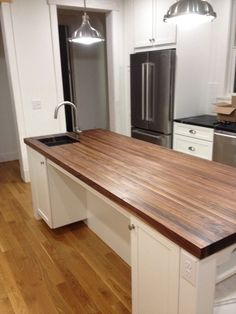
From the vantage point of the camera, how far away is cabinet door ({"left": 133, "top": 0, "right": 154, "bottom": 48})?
3.90 meters

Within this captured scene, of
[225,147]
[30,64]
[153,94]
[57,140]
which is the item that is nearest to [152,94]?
[153,94]

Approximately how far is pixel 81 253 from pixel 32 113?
2.27 m

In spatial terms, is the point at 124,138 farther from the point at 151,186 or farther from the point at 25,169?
the point at 25,169

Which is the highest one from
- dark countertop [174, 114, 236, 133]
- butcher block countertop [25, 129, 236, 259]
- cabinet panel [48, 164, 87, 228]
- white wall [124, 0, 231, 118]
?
white wall [124, 0, 231, 118]

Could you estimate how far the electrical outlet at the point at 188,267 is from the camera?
3.40ft

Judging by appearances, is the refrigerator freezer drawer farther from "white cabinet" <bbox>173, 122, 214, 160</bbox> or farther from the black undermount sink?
the black undermount sink

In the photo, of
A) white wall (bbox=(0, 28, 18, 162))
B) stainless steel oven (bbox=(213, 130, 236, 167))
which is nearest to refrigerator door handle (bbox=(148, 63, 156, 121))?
stainless steel oven (bbox=(213, 130, 236, 167))

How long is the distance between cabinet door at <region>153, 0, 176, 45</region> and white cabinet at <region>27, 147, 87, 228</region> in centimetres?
224

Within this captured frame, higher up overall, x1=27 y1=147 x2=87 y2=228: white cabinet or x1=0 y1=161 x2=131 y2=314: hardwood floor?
x1=27 y1=147 x2=87 y2=228: white cabinet

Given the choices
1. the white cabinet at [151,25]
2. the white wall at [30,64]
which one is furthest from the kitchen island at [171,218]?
the white cabinet at [151,25]

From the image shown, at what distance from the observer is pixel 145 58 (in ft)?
12.6

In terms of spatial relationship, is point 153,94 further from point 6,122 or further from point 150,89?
point 6,122

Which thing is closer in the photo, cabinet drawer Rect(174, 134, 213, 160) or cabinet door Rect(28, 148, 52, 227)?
cabinet door Rect(28, 148, 52, 227)

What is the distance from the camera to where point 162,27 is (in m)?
3.72
